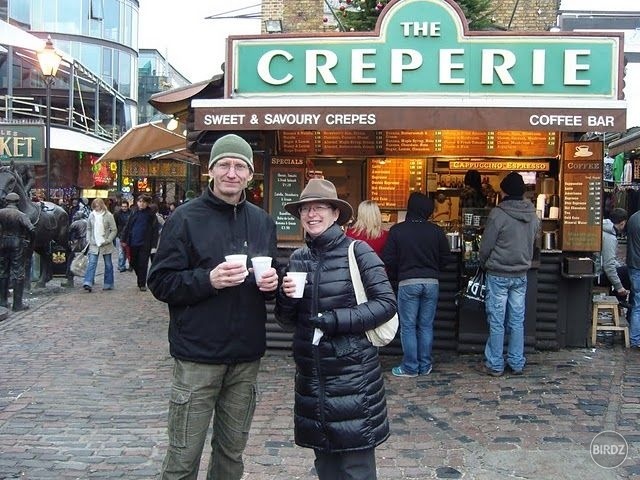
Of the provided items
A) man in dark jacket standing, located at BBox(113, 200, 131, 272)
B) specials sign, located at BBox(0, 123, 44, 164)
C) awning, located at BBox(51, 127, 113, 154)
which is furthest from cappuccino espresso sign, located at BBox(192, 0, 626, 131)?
awning, located at BBox(51, 127, 113, 154)

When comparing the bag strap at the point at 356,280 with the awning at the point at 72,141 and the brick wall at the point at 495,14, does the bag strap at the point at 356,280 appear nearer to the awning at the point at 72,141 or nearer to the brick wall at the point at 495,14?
the brick wall at the point at 495,14

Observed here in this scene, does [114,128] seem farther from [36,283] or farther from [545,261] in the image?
[545,261]

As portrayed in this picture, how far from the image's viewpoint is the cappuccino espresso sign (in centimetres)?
672

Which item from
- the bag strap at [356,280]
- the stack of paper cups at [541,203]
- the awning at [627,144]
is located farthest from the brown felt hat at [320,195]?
the awning at [627,144]

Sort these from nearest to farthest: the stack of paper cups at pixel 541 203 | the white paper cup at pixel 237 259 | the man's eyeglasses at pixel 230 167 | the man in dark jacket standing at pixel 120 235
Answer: the white paper cup at pixel 237 259 < the man's eyeglasses at pixel 230 167 < the stack of paper cups at pixel 541 203 < the man in dark jacket standing at pixel 120 235

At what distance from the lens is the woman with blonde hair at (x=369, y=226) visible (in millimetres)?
Answer: 6645

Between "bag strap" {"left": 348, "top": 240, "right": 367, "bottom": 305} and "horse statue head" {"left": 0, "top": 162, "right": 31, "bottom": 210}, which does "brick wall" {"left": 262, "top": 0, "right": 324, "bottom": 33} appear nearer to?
"horse statue head" {"left": 0, "top": 162, "right": 31, "bottom": 210}

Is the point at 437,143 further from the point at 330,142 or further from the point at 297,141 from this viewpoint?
the point at 297,141

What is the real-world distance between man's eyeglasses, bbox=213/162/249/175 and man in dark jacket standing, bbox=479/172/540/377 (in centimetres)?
389

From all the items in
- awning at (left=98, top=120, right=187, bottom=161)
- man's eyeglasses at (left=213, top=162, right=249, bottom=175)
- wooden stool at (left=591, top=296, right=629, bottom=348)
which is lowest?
wooden stool at (left=591, top=296, right=629, bottom=348)

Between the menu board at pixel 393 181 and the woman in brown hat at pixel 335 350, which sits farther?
the menu board at pixel 393 181

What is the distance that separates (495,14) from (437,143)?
460 cm

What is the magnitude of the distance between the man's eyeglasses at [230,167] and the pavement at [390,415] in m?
2.12

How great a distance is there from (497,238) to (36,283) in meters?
9.60
